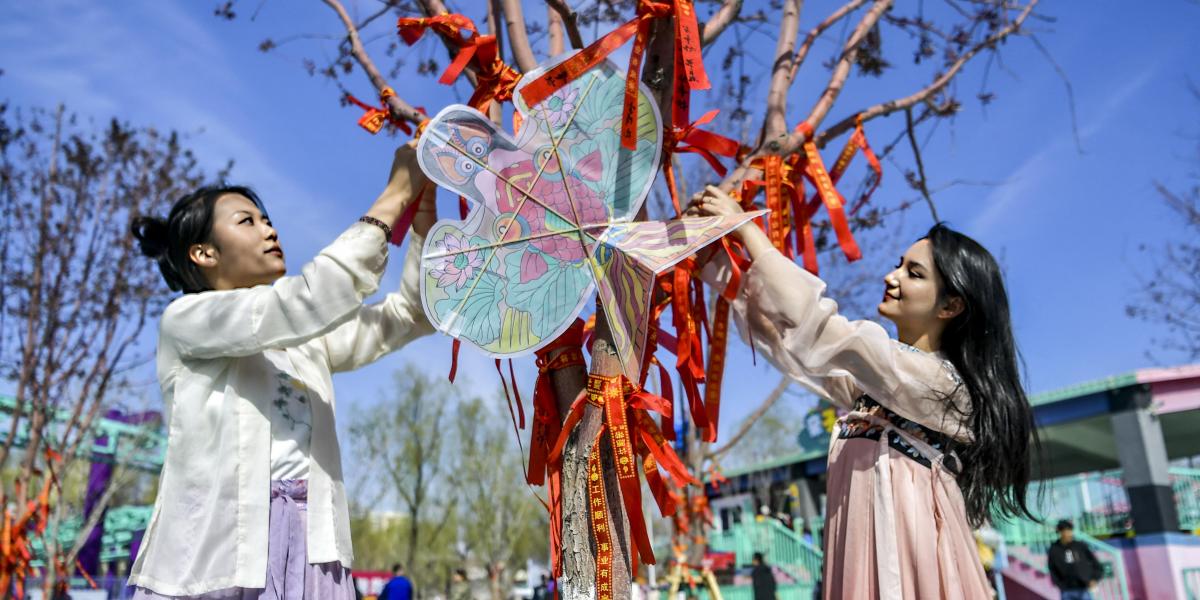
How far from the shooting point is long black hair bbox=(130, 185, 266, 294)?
7.20ft

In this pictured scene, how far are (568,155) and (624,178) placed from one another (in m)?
0.16

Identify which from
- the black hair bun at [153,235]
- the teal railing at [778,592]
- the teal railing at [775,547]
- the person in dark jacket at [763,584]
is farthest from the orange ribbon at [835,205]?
the teal railing at [778,592]

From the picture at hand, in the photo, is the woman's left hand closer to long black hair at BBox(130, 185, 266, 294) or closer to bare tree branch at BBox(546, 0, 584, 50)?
bare tree branch at BBox(546, 0, 584, 50)

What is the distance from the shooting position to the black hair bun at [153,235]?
229 centimetres

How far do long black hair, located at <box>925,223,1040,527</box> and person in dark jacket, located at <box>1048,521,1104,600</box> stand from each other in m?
6.07

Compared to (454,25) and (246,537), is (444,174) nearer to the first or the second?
(454,25)

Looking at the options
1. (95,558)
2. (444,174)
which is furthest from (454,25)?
(95,558)

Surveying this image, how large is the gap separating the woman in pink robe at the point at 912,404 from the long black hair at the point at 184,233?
1.30 metres

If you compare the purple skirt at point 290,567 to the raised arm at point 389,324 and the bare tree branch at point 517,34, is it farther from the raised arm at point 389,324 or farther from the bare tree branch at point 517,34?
the bare tree branch at point 517,34

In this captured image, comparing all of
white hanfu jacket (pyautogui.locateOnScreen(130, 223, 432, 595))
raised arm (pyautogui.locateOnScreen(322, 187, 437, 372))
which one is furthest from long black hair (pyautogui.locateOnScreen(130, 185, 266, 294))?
raised arm (pyautogui.locateOnScreen(322, 187, 437, 372))

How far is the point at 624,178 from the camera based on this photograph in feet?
7.02

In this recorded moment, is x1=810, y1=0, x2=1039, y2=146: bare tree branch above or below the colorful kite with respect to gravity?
above

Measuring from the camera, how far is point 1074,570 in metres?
7.21

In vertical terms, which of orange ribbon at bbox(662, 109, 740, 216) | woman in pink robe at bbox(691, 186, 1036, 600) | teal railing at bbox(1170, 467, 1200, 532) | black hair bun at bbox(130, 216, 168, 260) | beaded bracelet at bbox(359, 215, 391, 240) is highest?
orange ribbon at bbox(662, 109, 740, 216)
